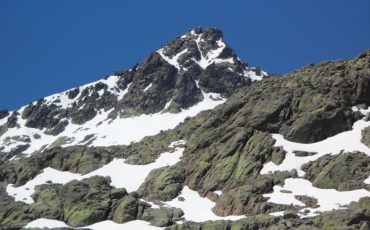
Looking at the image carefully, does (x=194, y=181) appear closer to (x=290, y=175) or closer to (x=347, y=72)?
(x=290, y=175)

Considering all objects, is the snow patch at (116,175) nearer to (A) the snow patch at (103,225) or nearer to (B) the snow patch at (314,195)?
(A) the snow patch at (103,225)

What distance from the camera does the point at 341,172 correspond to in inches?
1817

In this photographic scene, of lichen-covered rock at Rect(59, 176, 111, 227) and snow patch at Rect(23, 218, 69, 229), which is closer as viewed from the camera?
snow patch at Rect(23, 218, 69, 229)

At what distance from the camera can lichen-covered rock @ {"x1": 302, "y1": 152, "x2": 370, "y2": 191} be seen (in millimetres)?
44438

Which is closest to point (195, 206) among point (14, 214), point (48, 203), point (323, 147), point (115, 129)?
point (323, 147)

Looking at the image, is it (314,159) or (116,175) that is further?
(116,175)

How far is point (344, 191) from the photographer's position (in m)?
43.7

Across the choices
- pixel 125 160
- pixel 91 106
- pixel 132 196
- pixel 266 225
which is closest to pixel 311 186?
pixel 266 225

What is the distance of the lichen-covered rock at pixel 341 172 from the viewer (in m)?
44.4

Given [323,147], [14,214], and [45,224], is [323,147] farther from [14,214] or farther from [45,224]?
[14,214]

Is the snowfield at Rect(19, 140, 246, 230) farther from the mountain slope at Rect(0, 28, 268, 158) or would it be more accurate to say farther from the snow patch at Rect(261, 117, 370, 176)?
the mountain slope at Rect(0, 28, 268, 158)

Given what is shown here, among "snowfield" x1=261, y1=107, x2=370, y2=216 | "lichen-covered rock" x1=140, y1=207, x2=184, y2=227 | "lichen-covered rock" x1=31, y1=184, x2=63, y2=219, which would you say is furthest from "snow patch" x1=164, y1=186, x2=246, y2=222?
"lichen-covered rock" x1=31, y1=184, x2=63, y2=219

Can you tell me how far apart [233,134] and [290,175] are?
1367cm

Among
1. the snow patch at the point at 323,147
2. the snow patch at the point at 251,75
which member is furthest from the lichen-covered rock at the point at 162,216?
the snow patch at the point at 251,75
